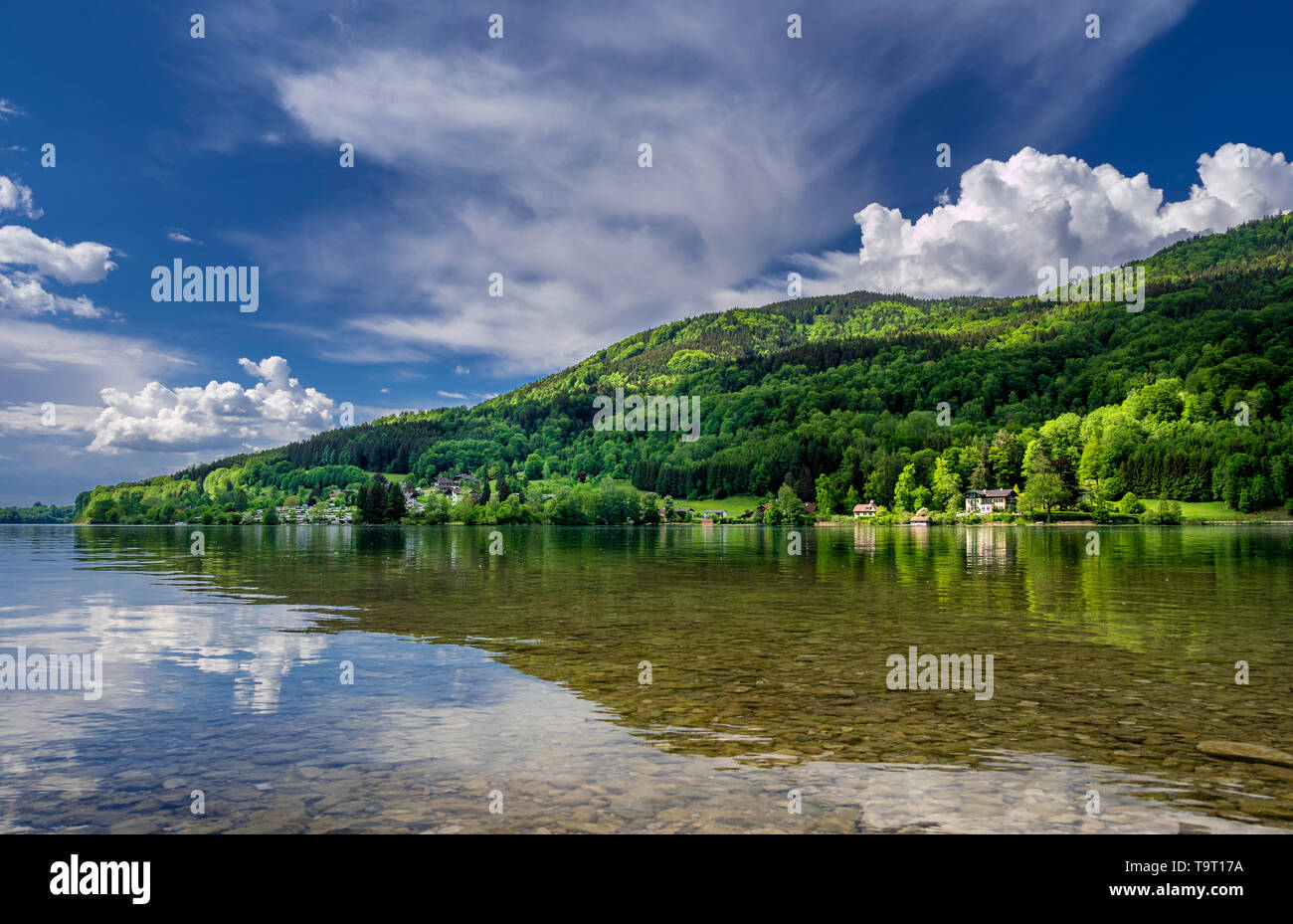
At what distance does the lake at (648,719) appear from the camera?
9.45 meters

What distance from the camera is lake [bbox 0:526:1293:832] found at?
9.45 m

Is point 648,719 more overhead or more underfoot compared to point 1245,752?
more underfoot

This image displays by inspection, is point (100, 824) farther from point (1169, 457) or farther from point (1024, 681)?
point (1169, 457)

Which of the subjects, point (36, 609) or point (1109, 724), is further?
point (36, 609)

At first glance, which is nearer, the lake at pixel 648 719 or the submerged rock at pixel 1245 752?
the lake at pixel 648 719

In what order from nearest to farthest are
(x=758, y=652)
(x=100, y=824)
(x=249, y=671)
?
(x=100, y=824)
(x=249, y=671)
(x=758, y=652)

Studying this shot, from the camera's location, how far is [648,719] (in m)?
14.0

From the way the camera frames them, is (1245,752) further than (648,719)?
No

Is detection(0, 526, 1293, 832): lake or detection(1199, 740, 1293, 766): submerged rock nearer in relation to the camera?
detection(0, 526, 1293, 832): lake

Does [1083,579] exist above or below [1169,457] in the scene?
below
